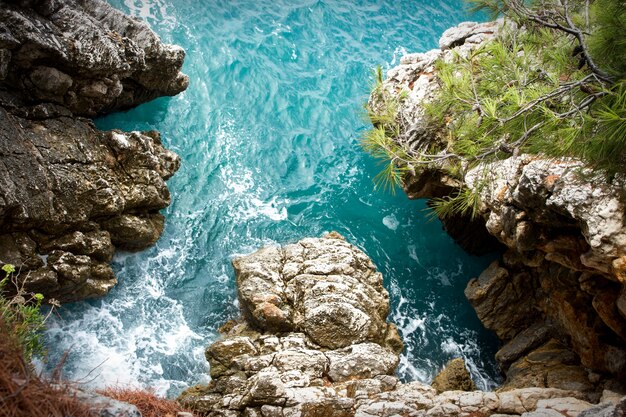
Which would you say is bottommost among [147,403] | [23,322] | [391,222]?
[147,403]

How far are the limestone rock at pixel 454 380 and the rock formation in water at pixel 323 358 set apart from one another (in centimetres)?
2

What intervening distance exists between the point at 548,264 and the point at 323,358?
5.03m

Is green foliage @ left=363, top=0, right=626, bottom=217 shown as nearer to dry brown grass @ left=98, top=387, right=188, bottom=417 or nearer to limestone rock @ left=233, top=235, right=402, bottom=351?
limestone rock @ left=233, top=235, right=402, bottom=351

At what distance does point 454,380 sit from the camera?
9586mm

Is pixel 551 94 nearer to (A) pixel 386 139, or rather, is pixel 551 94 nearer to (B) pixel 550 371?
(A) pixel 386 139

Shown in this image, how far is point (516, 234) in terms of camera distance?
8.27 m

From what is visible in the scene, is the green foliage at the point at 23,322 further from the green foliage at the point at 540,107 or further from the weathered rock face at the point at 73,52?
the green foliage at the point at 540,107

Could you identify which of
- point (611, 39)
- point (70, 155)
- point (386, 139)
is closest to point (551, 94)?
point (611, 39)

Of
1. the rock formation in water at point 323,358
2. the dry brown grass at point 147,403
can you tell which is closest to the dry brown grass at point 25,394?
the dry brown grass at point 147,403

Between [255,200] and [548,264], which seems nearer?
[548,264]

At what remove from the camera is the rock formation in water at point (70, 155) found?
29.0 feet

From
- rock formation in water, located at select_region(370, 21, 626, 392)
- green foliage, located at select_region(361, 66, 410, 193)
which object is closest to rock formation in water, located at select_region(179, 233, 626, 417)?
rock formation in water, located at select_region(370, 21, 626, 392)

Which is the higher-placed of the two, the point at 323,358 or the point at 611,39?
the point at 611,39

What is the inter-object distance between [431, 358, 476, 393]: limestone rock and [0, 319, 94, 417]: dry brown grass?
Result: 24.1 feet
